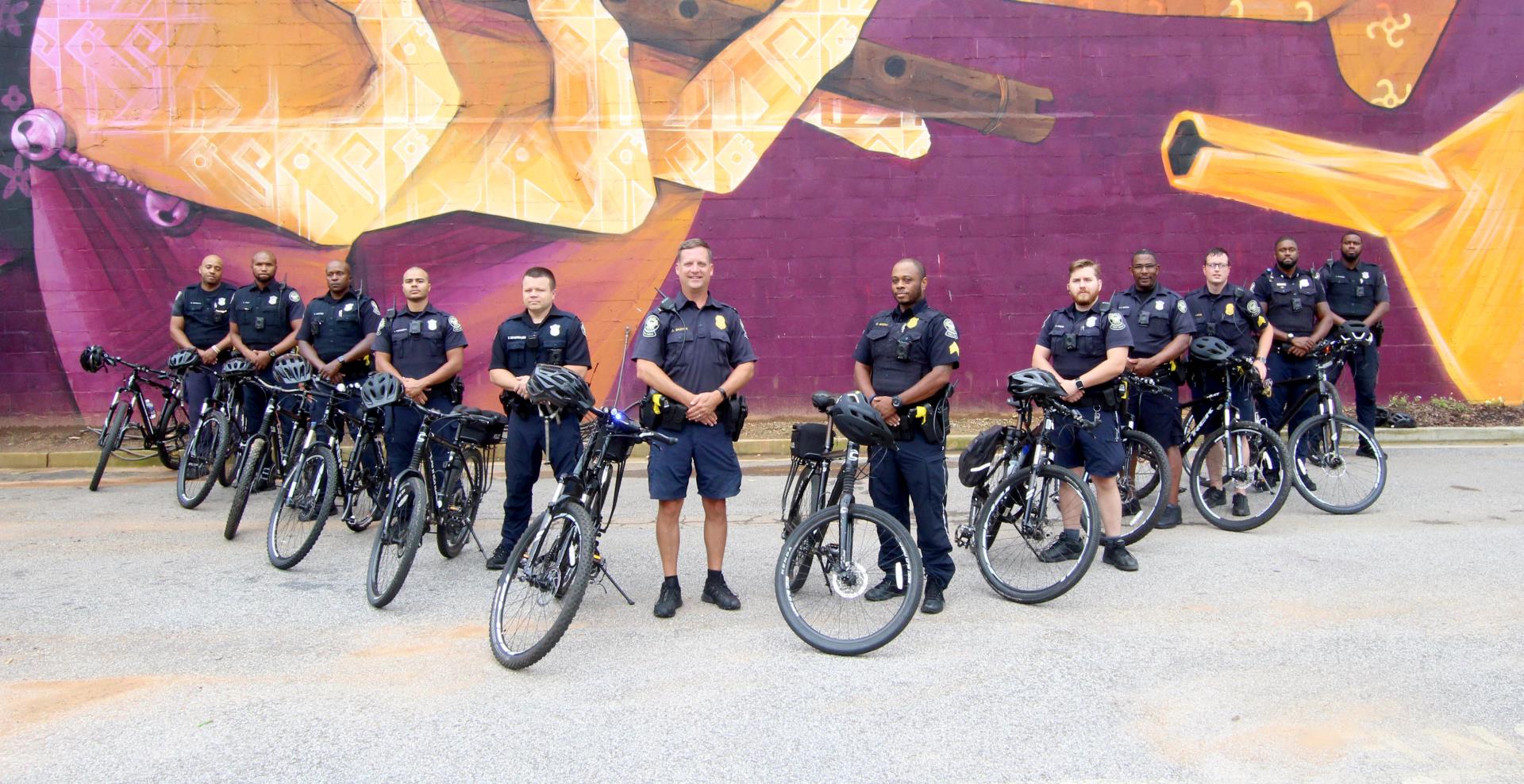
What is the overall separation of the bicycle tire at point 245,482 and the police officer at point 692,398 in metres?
3.23

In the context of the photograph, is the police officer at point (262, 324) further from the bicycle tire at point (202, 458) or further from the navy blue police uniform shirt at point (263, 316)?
the bicycle tire at point (202, 458)

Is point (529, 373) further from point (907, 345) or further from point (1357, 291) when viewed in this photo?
point (1357, 291)

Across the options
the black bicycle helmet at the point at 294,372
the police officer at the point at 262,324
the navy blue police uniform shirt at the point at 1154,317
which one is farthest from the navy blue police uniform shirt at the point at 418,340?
the navy blue police uniform shirt at the point at 1154,317

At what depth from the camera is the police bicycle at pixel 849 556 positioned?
4930 mm

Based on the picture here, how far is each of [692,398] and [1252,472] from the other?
4.14 m

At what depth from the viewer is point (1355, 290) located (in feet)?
32.5

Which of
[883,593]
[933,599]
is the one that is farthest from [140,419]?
[933,599]

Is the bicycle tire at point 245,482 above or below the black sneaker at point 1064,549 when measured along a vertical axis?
below

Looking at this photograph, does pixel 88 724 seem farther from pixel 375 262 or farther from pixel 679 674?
pixel 375 262

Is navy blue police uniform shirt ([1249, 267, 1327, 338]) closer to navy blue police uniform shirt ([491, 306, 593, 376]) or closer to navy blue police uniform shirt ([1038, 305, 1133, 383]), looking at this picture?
navy blue police uniform shirt ([1038, 305, 1133, 383])

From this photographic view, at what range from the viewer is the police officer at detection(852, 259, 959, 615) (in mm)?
5523

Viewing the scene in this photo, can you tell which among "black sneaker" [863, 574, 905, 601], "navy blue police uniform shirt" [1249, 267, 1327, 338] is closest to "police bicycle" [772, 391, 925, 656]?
"black sneaker" [863, 574, 905, 601]

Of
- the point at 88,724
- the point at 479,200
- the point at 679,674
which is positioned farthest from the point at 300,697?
the point at 479,200

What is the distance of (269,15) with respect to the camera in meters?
12.4
